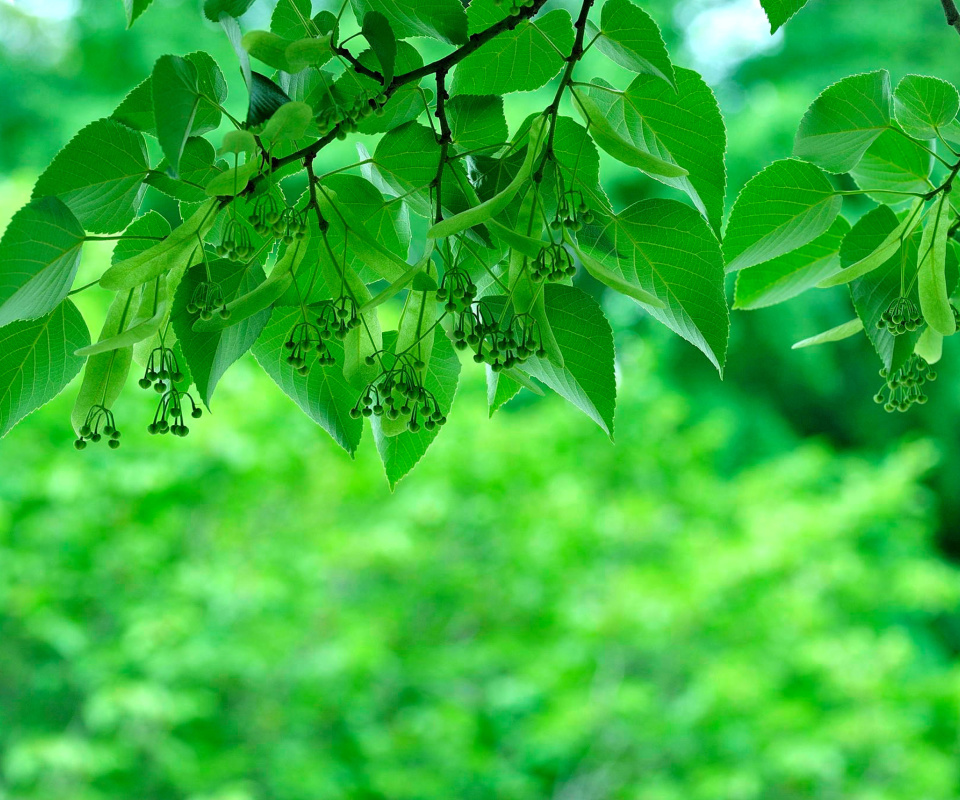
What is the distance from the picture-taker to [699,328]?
0.48 m

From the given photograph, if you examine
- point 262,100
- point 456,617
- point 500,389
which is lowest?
point 456,617

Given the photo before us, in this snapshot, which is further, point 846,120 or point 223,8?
point 846,120

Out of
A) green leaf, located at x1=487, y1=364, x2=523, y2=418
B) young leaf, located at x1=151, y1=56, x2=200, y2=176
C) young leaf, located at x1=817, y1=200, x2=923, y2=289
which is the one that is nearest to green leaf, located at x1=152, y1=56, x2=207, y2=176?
young leaf, located at x1=151, y1=56, x2=200, y2=176

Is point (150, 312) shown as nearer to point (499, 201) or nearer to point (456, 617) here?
point (499, 201)

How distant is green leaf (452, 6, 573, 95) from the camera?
48cm

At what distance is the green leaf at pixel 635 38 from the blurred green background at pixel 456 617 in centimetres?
279

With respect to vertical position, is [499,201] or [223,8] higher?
[223,8]

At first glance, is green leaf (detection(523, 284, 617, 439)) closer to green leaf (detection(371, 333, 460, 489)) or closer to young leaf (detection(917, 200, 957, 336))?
green leaf (detection(371, 333, 460, 489))

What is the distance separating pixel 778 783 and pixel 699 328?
12.2 feet

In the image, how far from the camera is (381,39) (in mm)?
414

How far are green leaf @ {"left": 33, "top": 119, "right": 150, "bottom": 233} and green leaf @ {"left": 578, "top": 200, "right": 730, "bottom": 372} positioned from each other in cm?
21

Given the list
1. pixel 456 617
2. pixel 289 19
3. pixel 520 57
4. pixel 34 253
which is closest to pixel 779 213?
pixel 520 57

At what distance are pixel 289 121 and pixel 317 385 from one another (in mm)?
169

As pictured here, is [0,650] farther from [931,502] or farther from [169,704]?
[931,502]
